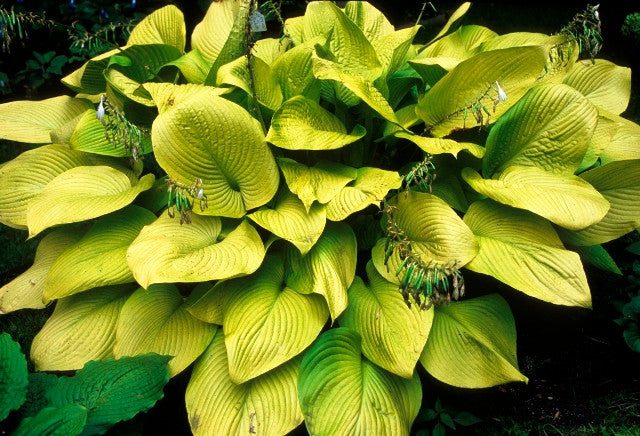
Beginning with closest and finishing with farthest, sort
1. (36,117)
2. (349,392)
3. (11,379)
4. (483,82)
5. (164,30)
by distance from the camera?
(11,379) < (349,392) < (483,82) < (36,117) < (164,30)

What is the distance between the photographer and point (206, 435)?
5.55 ft

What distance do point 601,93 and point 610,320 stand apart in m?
1.02

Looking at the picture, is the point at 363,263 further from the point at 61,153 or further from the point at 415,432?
the point at 61,153

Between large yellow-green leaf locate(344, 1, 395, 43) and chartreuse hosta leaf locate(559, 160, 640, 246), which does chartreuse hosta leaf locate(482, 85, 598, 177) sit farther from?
large yellow-green leaf locate(344, 1, 395, 43)

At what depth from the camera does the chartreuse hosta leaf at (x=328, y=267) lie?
176 cm

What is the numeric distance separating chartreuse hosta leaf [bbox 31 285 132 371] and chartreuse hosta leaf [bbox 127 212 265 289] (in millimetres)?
381

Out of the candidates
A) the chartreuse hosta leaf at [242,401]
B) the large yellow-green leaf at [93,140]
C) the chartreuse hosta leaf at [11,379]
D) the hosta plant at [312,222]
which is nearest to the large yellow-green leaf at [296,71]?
the hosta plant at [312,222]

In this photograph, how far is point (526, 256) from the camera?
1814 millimetres

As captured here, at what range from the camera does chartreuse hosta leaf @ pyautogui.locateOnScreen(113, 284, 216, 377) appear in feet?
6.00

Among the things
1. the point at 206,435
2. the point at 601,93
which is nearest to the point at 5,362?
the point at 206,435

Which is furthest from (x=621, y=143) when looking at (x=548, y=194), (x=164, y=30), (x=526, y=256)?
(x=164, y=30)

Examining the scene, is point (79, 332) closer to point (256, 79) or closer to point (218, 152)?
point (218, 152)

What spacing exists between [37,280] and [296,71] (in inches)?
51.3

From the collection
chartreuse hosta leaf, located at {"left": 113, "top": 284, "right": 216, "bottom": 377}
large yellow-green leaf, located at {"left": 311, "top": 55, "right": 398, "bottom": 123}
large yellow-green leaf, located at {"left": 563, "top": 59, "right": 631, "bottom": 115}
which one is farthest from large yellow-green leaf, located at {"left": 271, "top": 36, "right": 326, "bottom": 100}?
large yellow-green leaf, located at {"left": 563, "top": 59, "right": 631, "bottom": 115}
